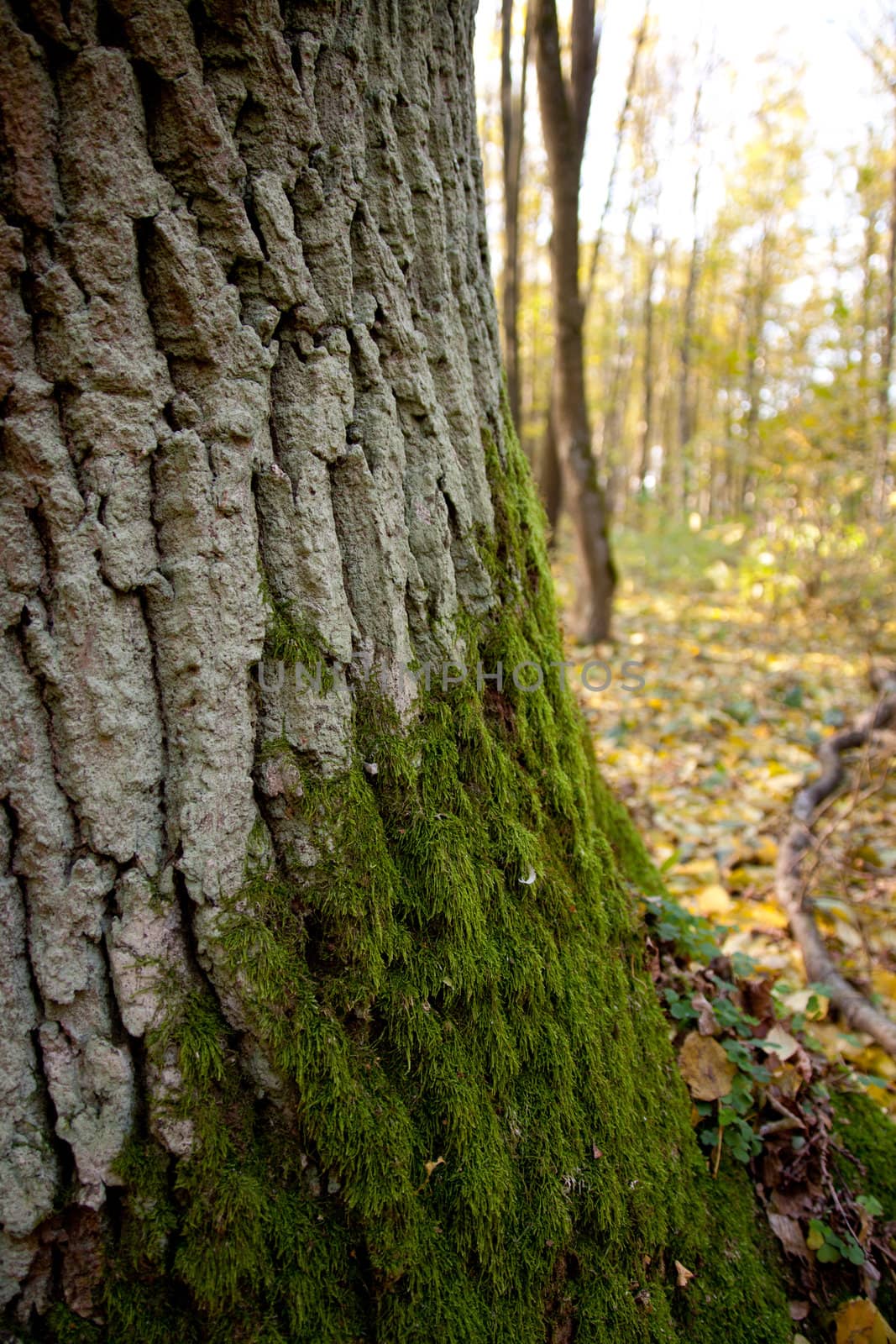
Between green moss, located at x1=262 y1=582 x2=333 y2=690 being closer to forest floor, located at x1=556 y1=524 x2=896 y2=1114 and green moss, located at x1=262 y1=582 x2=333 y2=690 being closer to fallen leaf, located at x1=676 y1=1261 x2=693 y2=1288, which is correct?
fallen leaf, located at x1=676 y1=1261 x2=693 y2=1288

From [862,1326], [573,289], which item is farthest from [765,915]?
[573,289]

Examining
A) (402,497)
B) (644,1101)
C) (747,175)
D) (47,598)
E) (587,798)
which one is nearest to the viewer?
(47,598)

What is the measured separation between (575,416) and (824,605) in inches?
133

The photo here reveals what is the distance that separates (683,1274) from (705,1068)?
46 centimetres

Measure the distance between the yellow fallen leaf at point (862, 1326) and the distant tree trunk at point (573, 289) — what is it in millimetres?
6234

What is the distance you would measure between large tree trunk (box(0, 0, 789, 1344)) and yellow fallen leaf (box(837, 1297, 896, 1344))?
0.47 ft

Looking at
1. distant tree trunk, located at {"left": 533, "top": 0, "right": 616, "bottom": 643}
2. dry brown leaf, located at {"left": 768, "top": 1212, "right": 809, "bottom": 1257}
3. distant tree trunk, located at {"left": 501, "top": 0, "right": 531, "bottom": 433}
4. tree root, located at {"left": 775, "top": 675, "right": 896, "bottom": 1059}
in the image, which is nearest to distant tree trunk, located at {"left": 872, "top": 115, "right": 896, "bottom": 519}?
distant tree trunk, located at {"left": 533, "top": 0, "right": 616, "bottom": 643}

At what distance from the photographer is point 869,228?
476 inches

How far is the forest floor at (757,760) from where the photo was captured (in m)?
3.01

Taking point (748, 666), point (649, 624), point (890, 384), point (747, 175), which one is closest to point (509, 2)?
point (890, 384)

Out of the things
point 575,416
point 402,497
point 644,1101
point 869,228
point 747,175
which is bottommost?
point 644,1101

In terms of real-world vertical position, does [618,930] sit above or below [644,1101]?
above

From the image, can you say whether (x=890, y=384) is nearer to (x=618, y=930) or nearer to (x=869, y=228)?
(x=869, y=228)

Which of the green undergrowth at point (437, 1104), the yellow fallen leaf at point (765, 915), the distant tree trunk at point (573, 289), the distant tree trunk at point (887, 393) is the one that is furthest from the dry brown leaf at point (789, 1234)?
the distant tree trunk at point (887, 393)
